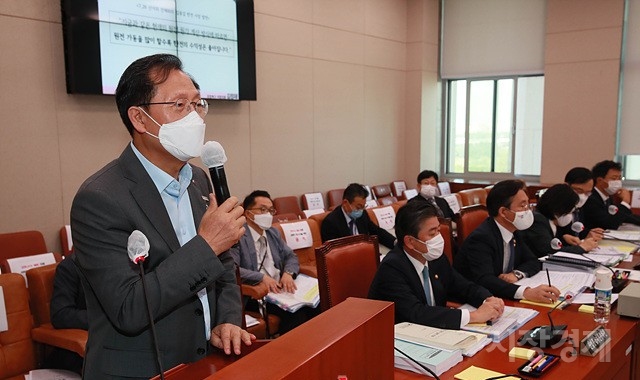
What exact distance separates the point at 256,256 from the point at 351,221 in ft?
3.87

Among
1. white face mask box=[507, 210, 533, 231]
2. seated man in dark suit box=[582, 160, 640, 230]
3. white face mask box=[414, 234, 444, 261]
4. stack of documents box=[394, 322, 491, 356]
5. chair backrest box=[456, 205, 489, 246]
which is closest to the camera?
stack of documents box=[394, 322, 491, 356]

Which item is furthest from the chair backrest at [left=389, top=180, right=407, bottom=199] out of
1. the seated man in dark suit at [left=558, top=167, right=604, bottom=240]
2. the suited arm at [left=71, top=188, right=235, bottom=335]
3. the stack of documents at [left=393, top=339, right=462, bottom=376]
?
the suited arm at [left=71, top=188, right=235, bottom=335]

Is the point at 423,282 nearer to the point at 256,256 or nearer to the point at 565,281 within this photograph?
the point at 565,281

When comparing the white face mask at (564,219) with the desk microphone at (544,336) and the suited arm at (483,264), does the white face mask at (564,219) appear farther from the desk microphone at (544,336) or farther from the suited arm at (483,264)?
the desk microphone at (544,336)

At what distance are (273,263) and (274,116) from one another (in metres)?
2.96

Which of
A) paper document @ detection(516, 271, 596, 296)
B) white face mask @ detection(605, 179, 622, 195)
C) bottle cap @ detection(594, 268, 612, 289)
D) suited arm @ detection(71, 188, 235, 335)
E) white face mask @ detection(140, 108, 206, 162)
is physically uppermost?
white face mask @ detection(140, 108, 206, 162)

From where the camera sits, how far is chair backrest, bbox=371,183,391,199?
299 inches

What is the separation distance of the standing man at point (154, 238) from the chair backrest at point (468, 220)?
2567mm

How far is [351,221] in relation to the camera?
4508 millimetres

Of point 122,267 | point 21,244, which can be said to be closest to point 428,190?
point 21,244

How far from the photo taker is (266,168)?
6.19 m

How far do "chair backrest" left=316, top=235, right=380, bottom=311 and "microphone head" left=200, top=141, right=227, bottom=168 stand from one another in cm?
107

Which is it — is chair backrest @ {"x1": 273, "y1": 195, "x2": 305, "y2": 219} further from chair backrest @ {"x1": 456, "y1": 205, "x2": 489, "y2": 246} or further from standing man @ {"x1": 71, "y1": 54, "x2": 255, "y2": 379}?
standing man @ {"x1": 71, "y1": 54, "x2": 255, "y2": 379}

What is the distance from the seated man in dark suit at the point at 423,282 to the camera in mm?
2090
